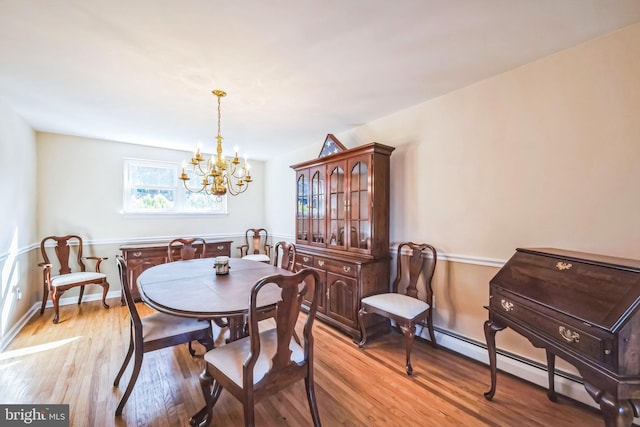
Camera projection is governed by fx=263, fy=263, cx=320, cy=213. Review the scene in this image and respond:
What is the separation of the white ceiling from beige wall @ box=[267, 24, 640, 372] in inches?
7.8

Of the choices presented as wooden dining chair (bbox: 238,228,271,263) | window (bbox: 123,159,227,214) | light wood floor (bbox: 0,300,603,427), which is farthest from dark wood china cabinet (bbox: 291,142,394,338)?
window (bbox: 123,159,227,214)

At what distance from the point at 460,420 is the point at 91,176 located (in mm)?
5388

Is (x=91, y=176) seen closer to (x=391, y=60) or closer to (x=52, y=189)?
(x=52, y=189)

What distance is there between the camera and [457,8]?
1504 mm

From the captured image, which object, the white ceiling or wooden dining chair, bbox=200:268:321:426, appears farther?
the white ceiling

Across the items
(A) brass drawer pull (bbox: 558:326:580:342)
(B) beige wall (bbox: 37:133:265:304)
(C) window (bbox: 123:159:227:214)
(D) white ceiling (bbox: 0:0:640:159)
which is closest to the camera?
(A) brass drawer pull (bbox: 558:326:580:342)

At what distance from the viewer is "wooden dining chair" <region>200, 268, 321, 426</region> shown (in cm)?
136

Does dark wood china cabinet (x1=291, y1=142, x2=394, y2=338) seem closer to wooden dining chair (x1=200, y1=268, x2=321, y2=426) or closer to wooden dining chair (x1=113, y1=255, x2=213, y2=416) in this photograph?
wooden dining chair (x1=200, y1=268, x2=321, y2=426)

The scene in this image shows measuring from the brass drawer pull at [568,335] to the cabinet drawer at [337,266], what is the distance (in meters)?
1.69

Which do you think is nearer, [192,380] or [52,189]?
[192,380]

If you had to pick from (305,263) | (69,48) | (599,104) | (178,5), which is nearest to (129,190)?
Result: (69,48)
